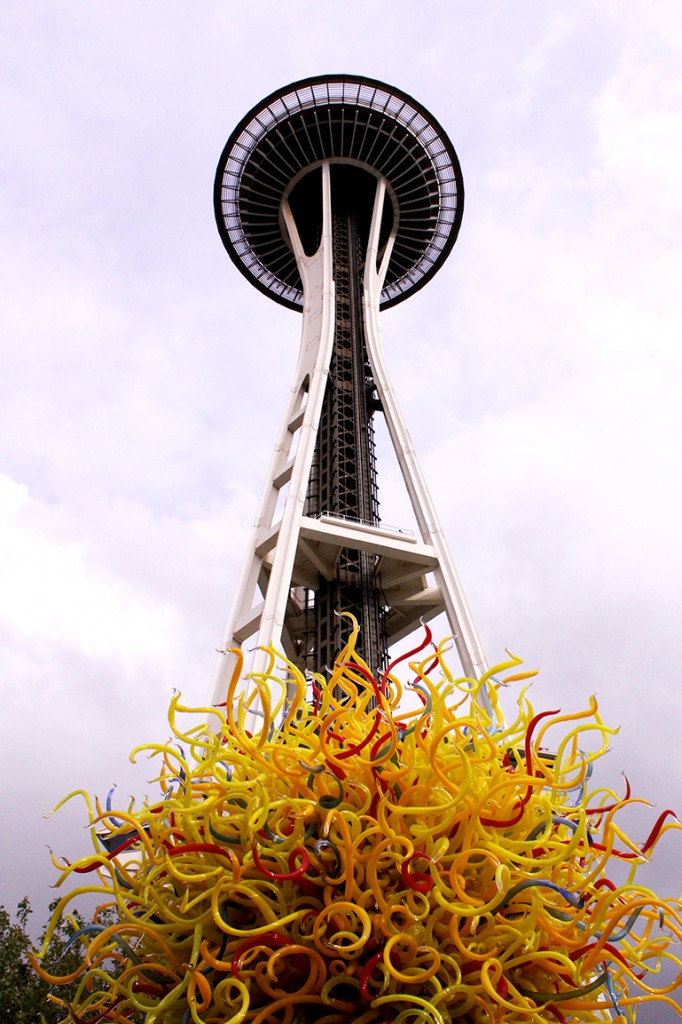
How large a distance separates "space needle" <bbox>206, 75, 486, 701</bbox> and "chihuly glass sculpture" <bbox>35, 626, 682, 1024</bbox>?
7.67 m

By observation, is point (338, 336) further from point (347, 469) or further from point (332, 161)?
point (332, 161)

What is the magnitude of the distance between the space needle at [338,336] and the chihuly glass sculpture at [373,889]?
25.2 feet

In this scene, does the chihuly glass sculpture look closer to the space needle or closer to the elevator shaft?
the space needle

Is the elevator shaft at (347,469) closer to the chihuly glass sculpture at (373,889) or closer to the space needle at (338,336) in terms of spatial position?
the space needle at (338,336)

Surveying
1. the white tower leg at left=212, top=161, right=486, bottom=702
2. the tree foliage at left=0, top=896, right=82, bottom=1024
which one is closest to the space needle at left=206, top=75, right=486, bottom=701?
the white tower leg at left=212, top=161, right=486, bottom=702

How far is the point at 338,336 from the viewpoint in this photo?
22828 millimetres

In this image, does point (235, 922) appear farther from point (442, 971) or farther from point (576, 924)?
point (576, 924)

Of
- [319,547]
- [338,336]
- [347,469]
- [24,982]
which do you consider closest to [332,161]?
[338,336]

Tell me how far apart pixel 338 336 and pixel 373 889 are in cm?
2029

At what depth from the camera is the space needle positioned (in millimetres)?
16656

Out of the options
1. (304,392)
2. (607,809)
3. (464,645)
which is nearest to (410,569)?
(464,645)

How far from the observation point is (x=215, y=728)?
13.2 metres

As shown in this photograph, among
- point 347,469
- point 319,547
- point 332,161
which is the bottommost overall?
point 319,547

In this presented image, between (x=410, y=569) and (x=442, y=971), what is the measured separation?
14.3 metres
